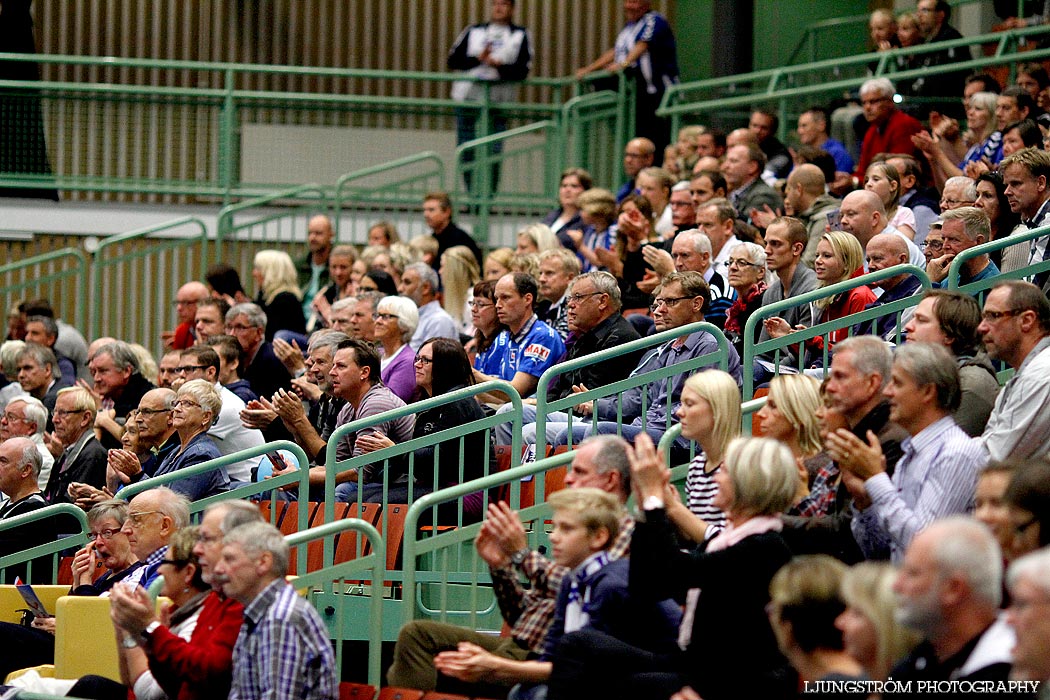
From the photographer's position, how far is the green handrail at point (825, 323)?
277 inches

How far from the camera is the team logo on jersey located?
879 centimetres

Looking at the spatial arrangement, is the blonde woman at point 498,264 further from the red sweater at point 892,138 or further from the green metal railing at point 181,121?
A: the green metal railing at point 181,121

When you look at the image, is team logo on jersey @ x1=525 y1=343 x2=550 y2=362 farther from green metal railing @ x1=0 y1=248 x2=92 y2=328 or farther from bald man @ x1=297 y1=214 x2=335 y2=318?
green metal railing @ x1=0 y1=248 x2=92 y2=328

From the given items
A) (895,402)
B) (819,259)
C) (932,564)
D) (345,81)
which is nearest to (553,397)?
(819,259)

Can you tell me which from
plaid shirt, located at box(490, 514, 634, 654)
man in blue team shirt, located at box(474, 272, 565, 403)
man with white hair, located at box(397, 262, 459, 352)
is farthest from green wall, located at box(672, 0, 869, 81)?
plaid shirt, located at box(490, 514, 634, 654)

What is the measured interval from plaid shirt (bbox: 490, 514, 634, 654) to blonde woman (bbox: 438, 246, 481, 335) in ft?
18.7

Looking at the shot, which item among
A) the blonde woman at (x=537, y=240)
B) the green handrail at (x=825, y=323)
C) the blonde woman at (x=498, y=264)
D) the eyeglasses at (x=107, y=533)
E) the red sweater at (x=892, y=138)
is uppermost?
the red sweater at (x=892, y=138)

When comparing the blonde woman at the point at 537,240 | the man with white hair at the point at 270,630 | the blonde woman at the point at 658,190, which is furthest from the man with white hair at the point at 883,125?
the man with white hair at the point at 270,630

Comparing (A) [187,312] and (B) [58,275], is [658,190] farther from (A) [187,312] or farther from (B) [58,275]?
(B) [58,275]

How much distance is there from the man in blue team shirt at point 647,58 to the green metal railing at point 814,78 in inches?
9.0

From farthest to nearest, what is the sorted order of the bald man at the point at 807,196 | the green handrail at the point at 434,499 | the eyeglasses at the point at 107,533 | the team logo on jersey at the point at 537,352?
the bald man at the point at 807,196
the team logo on jersey at the point at 537,352
the eyeglasses at the point at 107,533
the green handrail at the point at 434,499

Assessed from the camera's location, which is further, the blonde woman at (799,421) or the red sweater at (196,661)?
the blonde woman at (799,421)

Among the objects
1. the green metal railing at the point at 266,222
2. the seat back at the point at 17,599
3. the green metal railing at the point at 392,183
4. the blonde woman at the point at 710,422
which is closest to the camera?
the blonde woman at the point at 710,422

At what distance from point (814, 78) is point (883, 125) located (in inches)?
180
